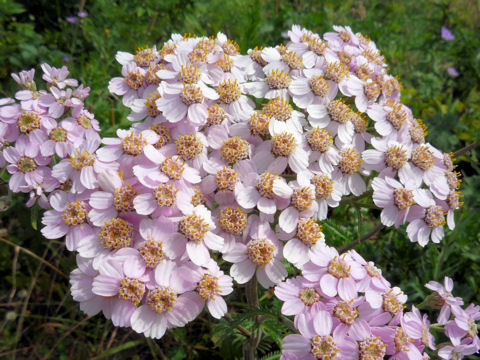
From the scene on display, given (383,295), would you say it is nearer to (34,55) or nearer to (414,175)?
(414,175)

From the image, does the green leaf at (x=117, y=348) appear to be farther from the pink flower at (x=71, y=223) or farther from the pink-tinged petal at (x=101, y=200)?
the pink-tinged petal at (x=101, y=200)

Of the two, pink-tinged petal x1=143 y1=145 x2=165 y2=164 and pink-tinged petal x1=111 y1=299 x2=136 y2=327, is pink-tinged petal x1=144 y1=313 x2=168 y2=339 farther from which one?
pink-tinged petal x1=143 y1=145 x2=165 y2=164

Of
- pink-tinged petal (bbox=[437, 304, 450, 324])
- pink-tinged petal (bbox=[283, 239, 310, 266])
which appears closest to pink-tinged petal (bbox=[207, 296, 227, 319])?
pink-tinged petal (bbox=[283, 239, 310, 266])

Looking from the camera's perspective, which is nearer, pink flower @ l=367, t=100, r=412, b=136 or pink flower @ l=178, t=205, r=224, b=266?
pink flower @ l=178, t=205, r=224, b=266

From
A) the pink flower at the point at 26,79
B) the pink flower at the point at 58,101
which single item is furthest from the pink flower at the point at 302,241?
the pink flower at the point at 26,79

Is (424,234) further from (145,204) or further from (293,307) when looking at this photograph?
(145,204)

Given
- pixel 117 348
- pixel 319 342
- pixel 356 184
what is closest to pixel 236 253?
Answer: pixel 319 342
